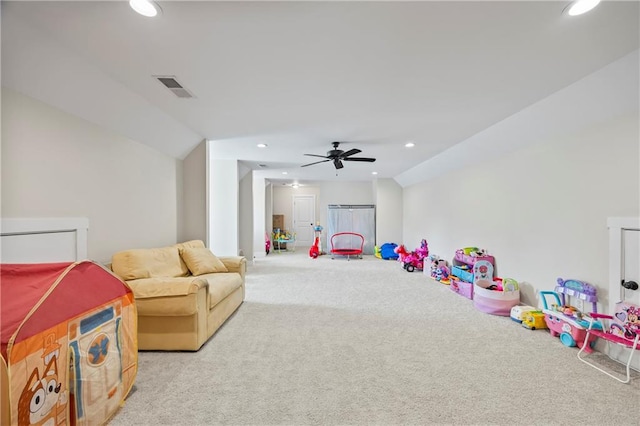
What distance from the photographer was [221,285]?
123 inches

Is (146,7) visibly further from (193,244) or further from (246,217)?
(246,217)

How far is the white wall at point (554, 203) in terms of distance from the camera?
2.53m

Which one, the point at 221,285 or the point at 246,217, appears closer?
the point at 221,285

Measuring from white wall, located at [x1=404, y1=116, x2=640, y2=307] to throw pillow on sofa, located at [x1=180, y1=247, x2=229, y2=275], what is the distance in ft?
13.1

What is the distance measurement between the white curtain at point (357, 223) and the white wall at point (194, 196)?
17.3 ft

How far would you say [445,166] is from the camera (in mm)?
5727

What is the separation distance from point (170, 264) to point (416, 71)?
10.7 feet

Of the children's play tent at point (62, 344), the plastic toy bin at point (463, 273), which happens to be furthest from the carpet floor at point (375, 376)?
the plastic toy bin at point (463, 273)

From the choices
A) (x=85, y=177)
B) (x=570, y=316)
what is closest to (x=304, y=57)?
(x=85, y=177)

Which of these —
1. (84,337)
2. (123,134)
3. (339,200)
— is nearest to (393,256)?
(339,200)

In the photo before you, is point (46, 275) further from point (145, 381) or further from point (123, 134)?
point (123, 134)

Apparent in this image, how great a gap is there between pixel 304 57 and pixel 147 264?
2.54 meters

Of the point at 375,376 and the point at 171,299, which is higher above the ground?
the point at 171,299

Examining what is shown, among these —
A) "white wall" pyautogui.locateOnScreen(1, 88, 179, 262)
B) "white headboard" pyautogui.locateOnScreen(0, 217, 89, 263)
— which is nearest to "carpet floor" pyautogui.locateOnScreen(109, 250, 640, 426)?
"white headboard" pyautogui.locateOnScreen(0, 217, 89, 263)
